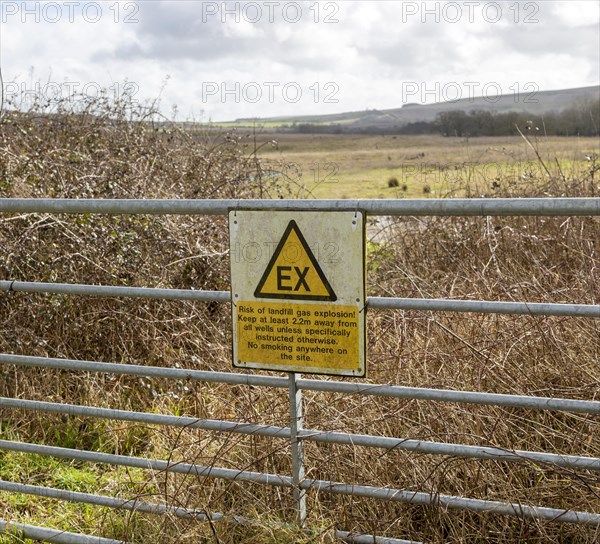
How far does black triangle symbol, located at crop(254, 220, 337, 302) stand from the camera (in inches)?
103

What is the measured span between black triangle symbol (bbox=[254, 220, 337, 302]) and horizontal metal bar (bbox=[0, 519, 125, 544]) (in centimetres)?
113

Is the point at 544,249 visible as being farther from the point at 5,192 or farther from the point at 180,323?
the point at 5,192

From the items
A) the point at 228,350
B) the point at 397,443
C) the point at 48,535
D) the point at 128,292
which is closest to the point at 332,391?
the point at 397,443

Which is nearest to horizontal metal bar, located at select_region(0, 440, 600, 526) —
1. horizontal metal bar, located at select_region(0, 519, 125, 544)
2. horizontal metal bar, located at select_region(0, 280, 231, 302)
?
horizontal metal bar, located at select_region(0, 519, 125, 544)

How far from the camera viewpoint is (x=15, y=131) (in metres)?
7.05

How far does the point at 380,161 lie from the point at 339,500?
38.4 metres

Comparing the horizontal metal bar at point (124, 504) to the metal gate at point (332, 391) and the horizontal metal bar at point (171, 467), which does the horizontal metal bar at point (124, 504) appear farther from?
the horizontal metal bar at point (171, 467)

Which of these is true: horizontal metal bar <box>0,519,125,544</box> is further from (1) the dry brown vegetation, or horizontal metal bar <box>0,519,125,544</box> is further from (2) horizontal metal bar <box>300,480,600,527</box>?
(2) horizontal metal bar <box>300,480,600,527</box>

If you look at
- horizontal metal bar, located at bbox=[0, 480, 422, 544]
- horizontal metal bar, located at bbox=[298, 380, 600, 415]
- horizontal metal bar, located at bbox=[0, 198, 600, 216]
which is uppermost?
horizontal metal bar, located at bbox=[0, 198, 600, 216]

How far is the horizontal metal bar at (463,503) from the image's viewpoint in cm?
255

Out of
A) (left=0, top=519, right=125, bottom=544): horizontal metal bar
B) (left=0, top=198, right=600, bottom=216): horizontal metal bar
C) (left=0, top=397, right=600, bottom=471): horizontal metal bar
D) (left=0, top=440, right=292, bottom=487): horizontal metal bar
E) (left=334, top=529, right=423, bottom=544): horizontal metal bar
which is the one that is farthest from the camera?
(left=0, top=519, right=125, bottom=544): horizontal metal bar

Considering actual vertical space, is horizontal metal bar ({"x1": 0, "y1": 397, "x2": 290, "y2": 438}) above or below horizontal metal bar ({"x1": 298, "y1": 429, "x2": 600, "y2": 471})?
above

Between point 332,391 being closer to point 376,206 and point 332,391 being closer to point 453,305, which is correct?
point 453,305

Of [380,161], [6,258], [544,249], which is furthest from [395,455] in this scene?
[380,161]
